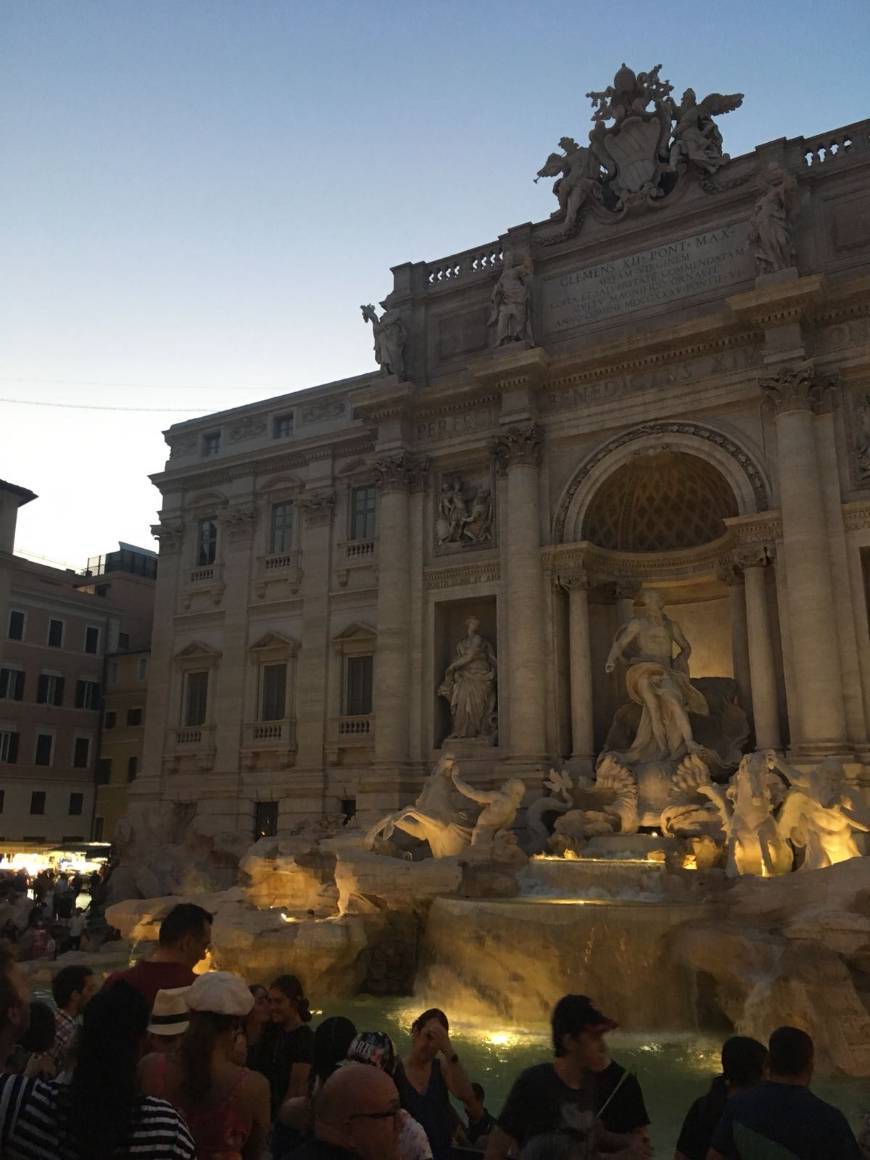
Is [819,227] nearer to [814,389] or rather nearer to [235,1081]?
[814,389]

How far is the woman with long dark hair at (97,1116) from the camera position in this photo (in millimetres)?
2617

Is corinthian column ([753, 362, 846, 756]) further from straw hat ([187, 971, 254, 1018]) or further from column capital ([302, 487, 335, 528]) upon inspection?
straw hat ([187, 971, 254, 1018])

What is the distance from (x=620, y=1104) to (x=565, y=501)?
60.3 feet

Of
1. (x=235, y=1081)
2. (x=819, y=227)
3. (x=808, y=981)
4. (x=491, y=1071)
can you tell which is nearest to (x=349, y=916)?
(x=491, y=1071)

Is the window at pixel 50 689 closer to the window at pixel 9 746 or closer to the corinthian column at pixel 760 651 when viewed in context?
the window at pixel 9 746

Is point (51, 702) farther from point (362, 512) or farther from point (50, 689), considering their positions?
point (362, 512)

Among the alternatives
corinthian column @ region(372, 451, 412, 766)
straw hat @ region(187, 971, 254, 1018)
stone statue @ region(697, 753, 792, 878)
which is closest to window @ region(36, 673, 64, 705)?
corinthian column @ region(372, 451, 412, 766)

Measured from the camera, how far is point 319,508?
26141 mm

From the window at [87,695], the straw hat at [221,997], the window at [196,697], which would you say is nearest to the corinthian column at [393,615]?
the window at [196,697]

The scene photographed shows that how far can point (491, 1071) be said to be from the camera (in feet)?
32.5

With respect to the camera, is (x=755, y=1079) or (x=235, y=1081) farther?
(x=755, y=1079)

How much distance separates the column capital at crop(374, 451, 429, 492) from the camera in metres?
23.8

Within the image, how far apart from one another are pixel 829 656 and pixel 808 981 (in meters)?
8.80

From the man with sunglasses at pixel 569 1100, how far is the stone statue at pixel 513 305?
20.0m
